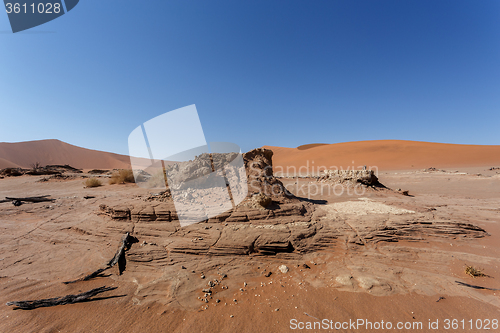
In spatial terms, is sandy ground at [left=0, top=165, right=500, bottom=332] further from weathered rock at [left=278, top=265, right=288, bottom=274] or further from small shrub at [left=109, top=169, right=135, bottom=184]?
small shrub at [left=109, top=169, right=135, bottom=184]

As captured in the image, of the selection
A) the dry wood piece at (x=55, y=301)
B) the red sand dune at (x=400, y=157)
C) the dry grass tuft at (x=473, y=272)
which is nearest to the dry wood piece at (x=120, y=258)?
the dry wood piece at (x=55, y=301)

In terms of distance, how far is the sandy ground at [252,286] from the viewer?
2.46m

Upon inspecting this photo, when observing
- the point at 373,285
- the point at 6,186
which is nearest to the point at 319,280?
the point at 373,285

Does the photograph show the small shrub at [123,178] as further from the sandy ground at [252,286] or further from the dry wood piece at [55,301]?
the dry wood piece at [55,301]

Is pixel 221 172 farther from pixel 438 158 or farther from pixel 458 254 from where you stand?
pixel 438 158

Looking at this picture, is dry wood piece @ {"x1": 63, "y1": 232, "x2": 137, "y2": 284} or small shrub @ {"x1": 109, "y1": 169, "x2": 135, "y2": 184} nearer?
dry wood piece @ {"x1": 63, "y1": 232, "x2": 137, "y2": 284}

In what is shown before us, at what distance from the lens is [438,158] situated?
3050 centimetres

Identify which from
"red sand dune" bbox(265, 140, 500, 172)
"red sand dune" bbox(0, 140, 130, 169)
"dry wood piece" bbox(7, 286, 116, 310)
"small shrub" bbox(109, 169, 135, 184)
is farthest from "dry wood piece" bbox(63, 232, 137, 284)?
"red sand dune" bbox(0, 140, 130, 169)

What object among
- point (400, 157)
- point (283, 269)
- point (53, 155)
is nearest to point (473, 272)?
point (283, 269)

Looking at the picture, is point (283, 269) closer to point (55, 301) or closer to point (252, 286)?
point (252, 286)

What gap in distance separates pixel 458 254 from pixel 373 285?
239 centimetres

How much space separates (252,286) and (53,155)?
69608 mm

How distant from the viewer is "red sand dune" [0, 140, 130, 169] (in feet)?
145

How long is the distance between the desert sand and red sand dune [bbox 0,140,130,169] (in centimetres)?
5587
